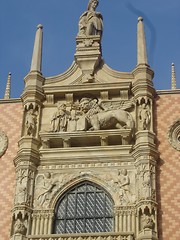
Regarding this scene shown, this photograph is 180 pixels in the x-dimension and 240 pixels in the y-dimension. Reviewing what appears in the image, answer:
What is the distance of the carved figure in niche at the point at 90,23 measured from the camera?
20250mm

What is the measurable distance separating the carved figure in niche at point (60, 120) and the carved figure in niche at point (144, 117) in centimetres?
192

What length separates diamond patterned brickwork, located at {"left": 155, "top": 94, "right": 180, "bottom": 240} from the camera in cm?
1653

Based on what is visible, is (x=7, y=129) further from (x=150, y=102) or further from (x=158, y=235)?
(x=158, y=235)

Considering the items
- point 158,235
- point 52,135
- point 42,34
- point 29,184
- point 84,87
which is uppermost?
point 42,34

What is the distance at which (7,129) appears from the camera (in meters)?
18.7

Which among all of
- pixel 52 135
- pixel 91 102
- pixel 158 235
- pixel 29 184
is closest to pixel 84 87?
pixel 91 102

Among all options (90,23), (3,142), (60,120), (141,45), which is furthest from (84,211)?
(90,23)

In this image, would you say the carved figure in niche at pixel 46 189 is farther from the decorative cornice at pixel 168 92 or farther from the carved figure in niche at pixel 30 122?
the decorative cornice at pixel 168 92

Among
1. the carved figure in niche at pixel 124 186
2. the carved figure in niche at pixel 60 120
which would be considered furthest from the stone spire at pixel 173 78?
the carved figure in niche at pixel 124 186

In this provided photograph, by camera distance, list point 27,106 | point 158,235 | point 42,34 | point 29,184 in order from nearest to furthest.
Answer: point 158,235, point 29,184, point 27,106, point 42,34

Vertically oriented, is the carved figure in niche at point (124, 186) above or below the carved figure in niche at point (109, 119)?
below

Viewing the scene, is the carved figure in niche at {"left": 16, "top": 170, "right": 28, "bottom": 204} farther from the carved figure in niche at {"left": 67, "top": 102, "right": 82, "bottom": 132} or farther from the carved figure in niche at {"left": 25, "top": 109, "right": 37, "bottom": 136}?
the carved figure in niche at {"left": 67, "top": 102, "right": 82, "bottom": 132}

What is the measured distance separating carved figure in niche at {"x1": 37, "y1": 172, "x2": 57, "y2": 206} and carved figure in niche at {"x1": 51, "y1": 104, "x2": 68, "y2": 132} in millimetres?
1307

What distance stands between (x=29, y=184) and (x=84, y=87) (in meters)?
3.10
